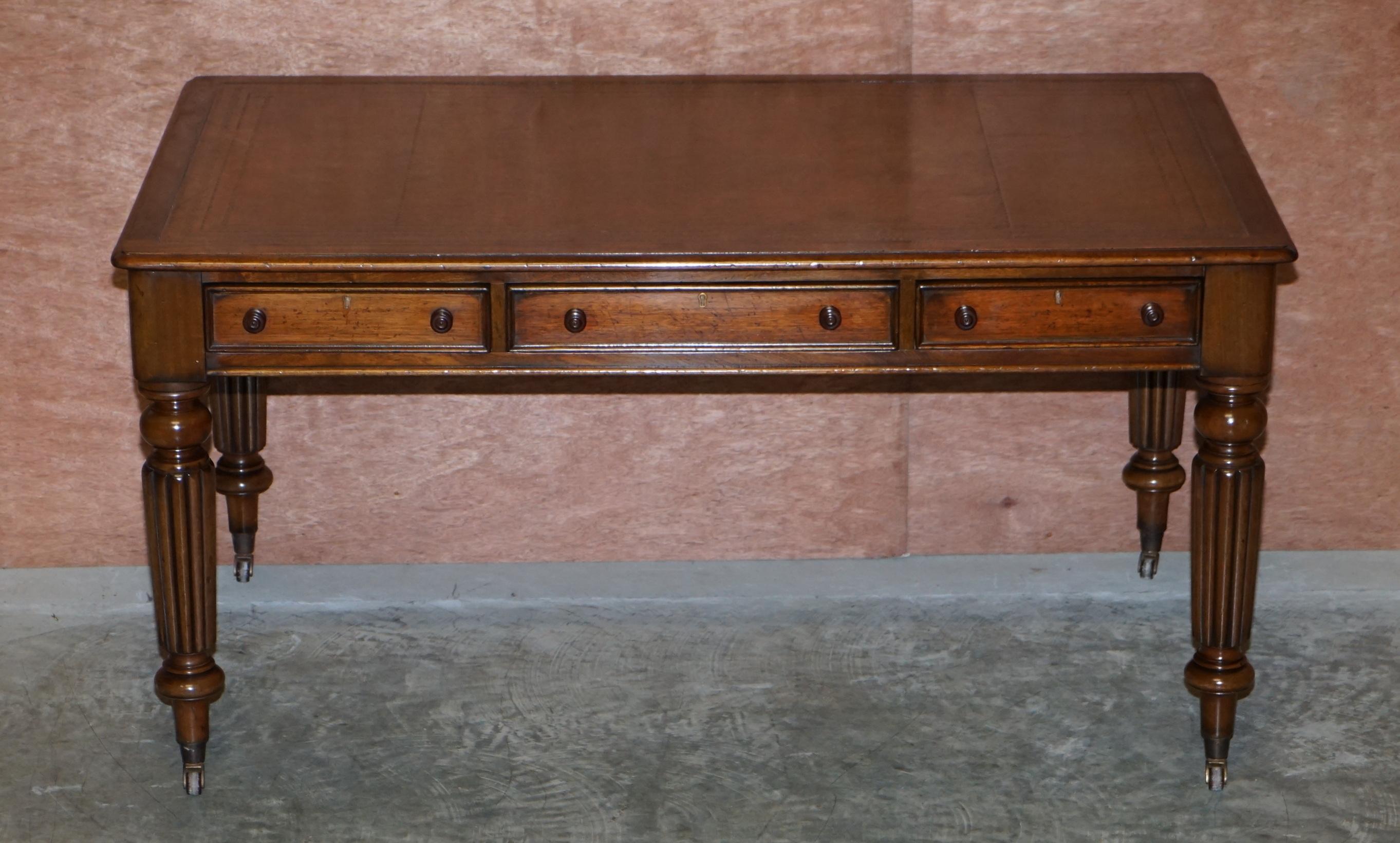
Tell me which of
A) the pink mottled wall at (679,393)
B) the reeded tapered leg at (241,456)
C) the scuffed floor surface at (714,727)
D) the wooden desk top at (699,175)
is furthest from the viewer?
the reeded tapered leg at (241,456)

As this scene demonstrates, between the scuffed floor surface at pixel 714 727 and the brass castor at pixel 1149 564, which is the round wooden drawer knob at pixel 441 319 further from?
the brass castor at pixel 1149 564

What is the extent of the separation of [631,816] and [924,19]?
5.66 feet

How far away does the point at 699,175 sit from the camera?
9.43 feet

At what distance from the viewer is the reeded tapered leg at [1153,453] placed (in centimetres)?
353

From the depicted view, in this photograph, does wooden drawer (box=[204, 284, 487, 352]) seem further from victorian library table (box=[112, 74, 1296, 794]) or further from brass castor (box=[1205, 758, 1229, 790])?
brass castor (box=[1205, 758, 1229, 790])

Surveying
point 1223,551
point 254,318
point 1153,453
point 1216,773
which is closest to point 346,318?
point 254,318

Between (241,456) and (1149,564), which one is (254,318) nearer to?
(241,456)

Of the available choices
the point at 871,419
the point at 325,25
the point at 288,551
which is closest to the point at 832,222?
the point at 871,419

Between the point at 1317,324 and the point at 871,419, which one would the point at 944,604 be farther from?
the point at 1317,324

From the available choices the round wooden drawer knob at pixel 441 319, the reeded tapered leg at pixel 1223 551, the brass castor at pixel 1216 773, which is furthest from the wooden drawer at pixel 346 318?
the brass castor at pixel 1216 773

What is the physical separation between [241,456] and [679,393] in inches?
38.2

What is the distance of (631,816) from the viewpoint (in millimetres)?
2801

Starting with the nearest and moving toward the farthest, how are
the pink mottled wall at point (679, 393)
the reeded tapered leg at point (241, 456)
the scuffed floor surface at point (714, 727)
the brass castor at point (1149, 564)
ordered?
1. the scuffed floor surface at point (714, 727)
2. the pink mottled wall at point (679, 393)
3. the reeded tapered leg at point (241, 456)
4. the brass castor at point (1149, 564)

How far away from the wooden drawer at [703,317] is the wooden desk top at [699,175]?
2.4 inches
